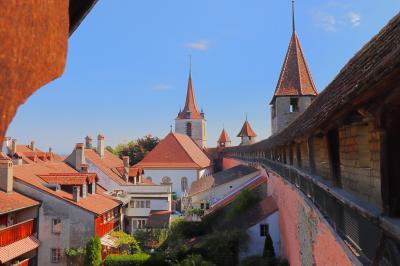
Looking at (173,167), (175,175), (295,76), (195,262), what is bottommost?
(195,262)

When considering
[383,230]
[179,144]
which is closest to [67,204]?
[383,230]

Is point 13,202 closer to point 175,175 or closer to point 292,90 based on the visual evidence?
point 292,90

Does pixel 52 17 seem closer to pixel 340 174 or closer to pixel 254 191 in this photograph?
pixel 340 174

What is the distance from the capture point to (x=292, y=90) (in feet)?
86.3

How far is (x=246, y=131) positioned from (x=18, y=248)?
56.8 meters

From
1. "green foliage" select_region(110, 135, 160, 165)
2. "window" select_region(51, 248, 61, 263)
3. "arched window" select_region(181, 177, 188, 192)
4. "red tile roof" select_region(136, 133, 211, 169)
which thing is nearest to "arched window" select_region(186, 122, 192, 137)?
"green foliage" select_region(110, 135, 160, 165)

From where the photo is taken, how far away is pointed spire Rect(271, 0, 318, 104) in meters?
26.2

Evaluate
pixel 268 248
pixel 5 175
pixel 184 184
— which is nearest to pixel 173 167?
pixel 184 184

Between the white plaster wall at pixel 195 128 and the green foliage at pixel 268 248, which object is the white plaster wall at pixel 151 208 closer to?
the green foliage at pixel 268 248

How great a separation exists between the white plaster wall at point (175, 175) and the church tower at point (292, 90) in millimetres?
22471

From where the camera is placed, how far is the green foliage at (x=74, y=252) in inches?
824

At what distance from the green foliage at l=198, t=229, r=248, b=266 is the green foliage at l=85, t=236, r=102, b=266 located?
18.6 ft

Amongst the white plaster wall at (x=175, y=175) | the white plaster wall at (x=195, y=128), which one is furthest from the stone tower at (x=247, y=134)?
the white plaster wall at (x=175, y=175)

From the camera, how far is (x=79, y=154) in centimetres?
3112
